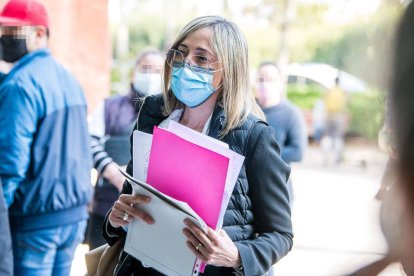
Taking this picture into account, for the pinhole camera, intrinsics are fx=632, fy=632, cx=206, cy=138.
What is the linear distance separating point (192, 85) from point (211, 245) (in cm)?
49

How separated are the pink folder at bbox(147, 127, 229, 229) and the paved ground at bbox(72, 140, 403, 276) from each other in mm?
354

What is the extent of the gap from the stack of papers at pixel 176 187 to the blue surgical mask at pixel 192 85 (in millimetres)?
206

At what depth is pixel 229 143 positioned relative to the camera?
1.72 metres

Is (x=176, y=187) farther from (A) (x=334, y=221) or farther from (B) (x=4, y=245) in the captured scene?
(A) (x=334, y=221)

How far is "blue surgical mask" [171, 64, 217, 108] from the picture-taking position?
1.81 m

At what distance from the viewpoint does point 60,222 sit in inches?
117

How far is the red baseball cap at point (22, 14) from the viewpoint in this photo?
310cm

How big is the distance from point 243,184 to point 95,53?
21.2 ft

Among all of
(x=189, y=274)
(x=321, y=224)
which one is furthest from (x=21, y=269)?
(x=321, y=224)

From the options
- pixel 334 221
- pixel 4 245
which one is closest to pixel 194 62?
pixel 4 245

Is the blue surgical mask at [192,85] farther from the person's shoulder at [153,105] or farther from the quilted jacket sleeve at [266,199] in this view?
the quilted jacket sleeve at [266,199]

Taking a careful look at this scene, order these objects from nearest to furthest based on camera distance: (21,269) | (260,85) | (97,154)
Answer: (21,269), (97,154), (260,85)

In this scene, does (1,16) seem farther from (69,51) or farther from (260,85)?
(69,51)

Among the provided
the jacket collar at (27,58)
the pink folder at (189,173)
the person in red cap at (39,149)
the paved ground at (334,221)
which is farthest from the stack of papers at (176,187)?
the jacket collar at (27,58)
